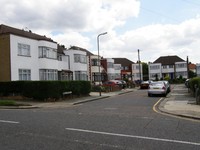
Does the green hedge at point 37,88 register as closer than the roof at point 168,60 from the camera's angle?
Yes

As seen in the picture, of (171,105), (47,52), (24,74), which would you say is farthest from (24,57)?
(171,105)

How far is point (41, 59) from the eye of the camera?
34844 millimetres

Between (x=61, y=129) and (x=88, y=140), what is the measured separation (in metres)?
1.99

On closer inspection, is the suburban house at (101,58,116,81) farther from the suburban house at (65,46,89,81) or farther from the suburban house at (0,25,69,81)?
the suburban house at (0,25,69,81)

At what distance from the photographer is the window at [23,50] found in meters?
31.5

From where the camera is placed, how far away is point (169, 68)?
101062mm

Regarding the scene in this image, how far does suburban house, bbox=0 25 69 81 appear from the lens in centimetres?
2997

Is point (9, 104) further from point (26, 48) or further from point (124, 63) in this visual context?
point (124, 63)

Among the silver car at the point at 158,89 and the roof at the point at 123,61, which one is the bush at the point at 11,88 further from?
the roof at the point at 123,61

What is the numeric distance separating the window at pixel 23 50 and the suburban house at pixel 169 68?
2909 inches

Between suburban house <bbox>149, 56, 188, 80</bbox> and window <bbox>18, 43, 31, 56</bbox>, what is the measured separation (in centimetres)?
7390


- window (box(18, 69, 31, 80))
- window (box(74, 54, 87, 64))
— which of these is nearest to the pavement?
window (box(18, 69, 31, 80))

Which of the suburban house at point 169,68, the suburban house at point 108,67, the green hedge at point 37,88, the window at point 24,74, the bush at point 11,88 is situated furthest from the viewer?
the suburban house at point 169,68

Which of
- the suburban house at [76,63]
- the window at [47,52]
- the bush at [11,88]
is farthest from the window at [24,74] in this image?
the suburban house at [76,63]
